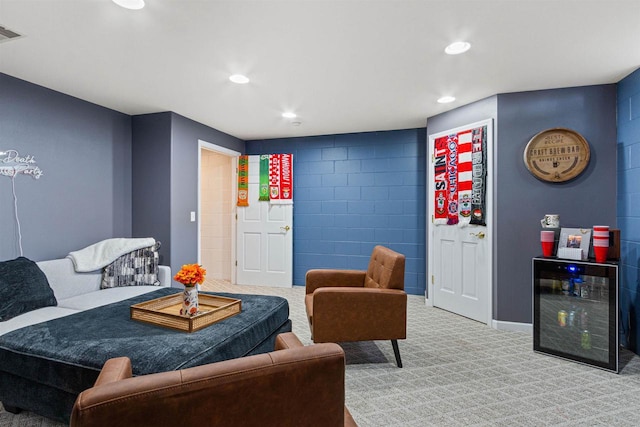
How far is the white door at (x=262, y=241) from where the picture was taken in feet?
17.7

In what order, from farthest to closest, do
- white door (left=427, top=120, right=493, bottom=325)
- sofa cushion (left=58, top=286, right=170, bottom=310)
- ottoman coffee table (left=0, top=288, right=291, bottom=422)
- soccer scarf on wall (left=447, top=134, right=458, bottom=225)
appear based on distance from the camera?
1. soccer scarf on wall (left=447, top=134, right=458, bottom=225)
2. white door (left=427, top=120, right=493, bottom=325)
3. sofa cushion (left=58, top=286, right=170, bottom=310)
4. ottoman coffee table (left=0, top=288, right=291, bottom=422)

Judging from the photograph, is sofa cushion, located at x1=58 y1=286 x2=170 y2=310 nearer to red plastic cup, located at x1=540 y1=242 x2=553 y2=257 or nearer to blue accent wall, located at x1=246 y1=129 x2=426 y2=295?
blue accent wall, located at x1=246 y1=129 x2=426 y2=295

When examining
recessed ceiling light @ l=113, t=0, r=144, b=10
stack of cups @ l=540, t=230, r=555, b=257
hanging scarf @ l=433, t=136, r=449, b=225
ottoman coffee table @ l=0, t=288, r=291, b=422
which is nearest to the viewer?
ottoman coffee table @ l=0, t=288, r=291, b=422

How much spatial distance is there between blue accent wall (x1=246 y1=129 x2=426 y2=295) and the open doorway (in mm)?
726

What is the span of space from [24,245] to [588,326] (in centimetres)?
485

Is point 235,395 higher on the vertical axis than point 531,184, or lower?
lower

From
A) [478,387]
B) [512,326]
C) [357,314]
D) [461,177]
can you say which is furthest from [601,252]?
[357,314]

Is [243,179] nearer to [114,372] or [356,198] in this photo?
[356,198]

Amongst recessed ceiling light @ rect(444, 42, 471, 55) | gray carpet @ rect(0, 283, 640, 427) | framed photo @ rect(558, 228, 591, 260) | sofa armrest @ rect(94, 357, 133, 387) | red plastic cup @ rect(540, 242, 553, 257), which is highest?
recessed ceiling light @ rect(444, 42, 471, 55)

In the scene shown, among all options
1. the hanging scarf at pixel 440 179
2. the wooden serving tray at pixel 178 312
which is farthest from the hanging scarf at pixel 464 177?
the wooden serving tray at pixel 178 312

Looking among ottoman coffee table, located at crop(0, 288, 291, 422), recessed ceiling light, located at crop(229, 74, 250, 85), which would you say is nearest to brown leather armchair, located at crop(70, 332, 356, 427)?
ottoman coffee table, located at crop(0, 288, 291, 422)

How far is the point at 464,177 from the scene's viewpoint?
12.7ft

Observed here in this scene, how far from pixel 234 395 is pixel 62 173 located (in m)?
3.60

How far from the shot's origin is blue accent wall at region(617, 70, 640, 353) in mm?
2861
